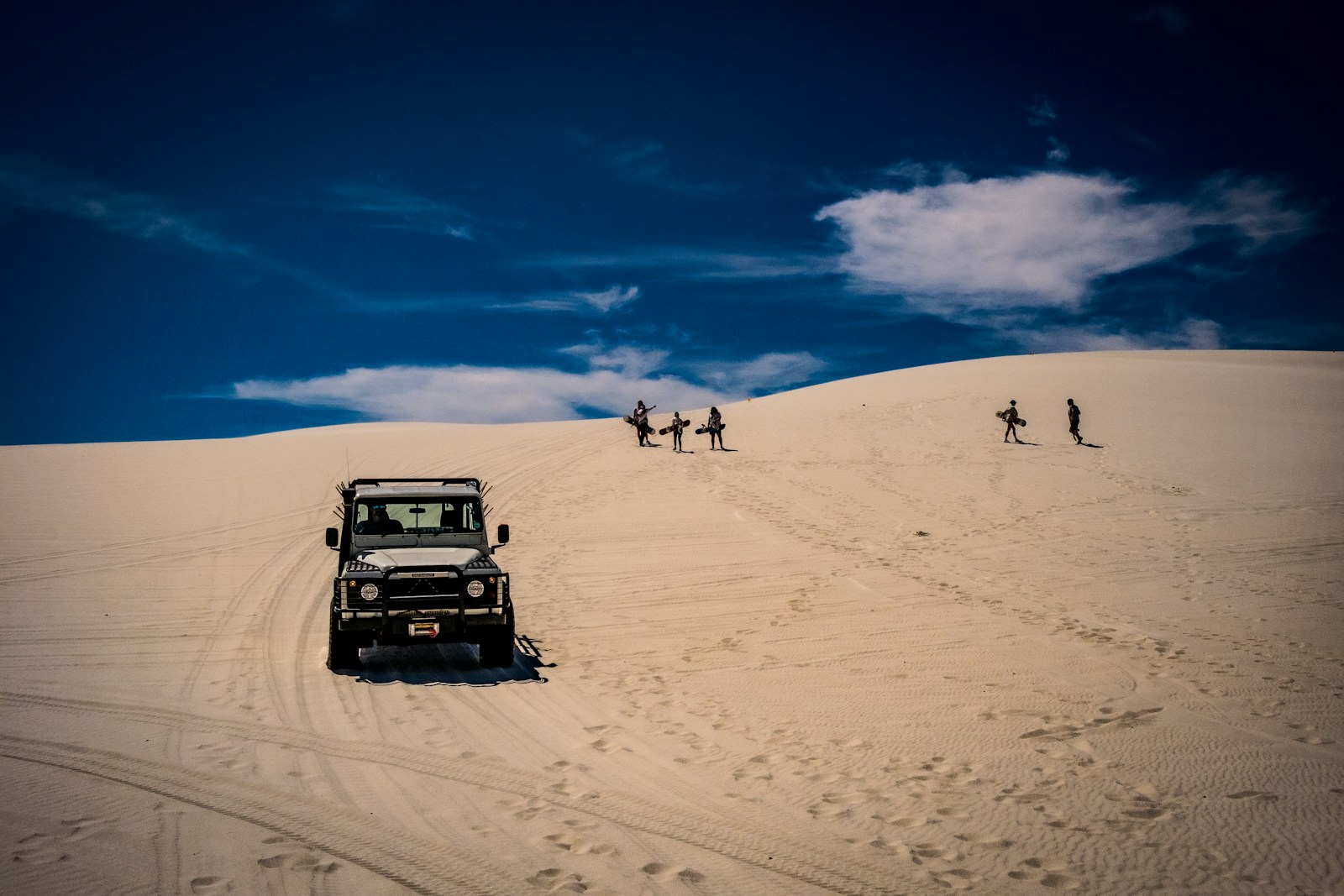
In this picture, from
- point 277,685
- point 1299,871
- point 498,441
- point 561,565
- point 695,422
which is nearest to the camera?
point 1299,871

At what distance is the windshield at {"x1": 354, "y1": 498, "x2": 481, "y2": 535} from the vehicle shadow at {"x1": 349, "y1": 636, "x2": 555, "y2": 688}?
1.61 meters

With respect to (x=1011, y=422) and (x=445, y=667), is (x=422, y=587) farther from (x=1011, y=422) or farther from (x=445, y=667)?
(x=1011, y=422)

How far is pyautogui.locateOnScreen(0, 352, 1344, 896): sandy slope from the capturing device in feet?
16.8

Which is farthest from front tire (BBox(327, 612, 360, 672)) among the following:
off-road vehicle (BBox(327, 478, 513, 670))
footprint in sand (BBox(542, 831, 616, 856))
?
footprint in sand (BBox(542, 831, 616, 856))

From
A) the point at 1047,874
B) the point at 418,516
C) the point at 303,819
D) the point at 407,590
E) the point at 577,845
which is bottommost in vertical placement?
the point at 1047,874

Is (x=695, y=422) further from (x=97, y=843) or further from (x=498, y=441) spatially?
(x=97, y=843)

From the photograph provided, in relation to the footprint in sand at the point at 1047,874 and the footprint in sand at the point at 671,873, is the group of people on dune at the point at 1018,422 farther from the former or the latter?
the footprint in sand at the point at 671,873

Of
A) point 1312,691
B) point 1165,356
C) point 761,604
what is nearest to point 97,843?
point 761,604

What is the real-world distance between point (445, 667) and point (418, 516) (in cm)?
204

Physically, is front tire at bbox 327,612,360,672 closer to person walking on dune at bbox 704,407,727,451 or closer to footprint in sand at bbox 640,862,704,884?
footprint in sand at bbox 640,862,704,884

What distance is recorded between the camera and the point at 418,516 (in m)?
10.8

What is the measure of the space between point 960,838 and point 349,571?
6.99 m

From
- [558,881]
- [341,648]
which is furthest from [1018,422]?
[558,881]

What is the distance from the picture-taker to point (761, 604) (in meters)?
13.3
